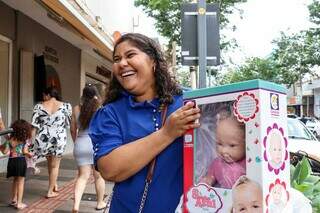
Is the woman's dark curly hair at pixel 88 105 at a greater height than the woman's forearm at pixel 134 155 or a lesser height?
greater

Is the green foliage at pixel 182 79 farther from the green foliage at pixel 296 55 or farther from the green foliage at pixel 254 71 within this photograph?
the green foliage at pixel 254 71

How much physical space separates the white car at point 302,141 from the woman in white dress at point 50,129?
350 cm

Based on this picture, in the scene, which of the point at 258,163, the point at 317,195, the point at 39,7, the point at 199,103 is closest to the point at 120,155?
the point at 199,103

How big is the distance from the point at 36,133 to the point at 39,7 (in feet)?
11.6

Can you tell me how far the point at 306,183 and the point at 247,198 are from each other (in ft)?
3.06

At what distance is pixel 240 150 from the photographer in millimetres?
1441

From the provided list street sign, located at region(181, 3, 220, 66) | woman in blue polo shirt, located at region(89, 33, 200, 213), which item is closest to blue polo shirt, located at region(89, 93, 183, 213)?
woman in blue polo shirt, located at region(89, 33, 200, 213)

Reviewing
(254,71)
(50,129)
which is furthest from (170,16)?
(254,71)

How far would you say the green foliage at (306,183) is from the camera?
211cm

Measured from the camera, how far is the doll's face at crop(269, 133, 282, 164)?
1432 millimetres

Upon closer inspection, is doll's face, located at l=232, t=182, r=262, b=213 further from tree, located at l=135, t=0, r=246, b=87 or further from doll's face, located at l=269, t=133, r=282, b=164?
tree, located at l=135, t=0, r=246, b=87

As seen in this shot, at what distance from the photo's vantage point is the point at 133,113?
1.85 metres

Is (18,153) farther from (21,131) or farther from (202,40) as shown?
(202,40)

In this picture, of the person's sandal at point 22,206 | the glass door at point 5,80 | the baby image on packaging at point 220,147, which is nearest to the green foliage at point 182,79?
the baby image on packaging at point 220,147
